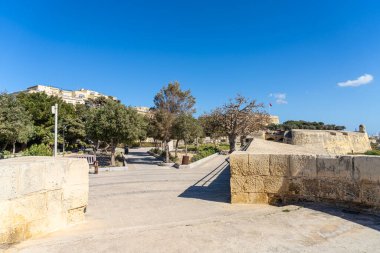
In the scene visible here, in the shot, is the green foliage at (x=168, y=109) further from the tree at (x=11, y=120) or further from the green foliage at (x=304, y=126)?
the green foliage at (x=304, y=126)

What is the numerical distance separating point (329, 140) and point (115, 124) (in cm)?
2898

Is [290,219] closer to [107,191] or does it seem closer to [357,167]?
[357,167]

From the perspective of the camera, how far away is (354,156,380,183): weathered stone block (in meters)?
4.35

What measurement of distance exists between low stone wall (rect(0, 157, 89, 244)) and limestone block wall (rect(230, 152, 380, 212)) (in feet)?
10.7

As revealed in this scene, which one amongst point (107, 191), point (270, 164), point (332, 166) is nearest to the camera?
point (332, 166)

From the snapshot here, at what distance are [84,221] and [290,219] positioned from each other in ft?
12.7

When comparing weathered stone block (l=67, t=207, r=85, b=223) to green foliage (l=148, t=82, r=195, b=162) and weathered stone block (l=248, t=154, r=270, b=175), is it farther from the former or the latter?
green foliage (l=148, t=82, r=195, b=162)

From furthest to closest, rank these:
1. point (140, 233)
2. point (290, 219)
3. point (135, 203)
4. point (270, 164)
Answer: point (135, 203) → point (270, 164) → point (290, 219) → point (140, 233)

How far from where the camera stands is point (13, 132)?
24.8 m

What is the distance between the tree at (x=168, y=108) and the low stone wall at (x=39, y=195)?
17559 mm

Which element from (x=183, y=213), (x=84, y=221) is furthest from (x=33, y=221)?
(x=183, y=213)

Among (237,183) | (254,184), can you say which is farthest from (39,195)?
(254,184)

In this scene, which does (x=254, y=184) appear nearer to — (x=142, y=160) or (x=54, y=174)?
(x=54, y=174)

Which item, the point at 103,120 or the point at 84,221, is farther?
the point at 103,120
